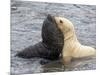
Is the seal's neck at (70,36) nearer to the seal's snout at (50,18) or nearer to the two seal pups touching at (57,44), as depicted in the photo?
the two seal pups touching at (57,44)

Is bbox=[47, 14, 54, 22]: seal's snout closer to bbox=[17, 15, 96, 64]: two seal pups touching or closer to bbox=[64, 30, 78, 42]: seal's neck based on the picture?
bbox=[17, 15, 96, 64]: two seal pups touching

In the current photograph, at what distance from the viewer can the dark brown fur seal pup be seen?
225 centimetres

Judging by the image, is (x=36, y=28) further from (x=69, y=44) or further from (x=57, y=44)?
(x=69, y=44)

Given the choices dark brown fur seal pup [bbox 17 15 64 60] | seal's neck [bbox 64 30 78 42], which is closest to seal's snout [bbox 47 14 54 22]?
dark brown fur seal pup [bbox 17 15 64 60]

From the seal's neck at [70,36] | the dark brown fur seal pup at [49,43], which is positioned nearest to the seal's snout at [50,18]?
the dark brown fur seal pup at [49,43]

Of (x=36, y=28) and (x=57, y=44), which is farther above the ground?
(x=36, y=28)

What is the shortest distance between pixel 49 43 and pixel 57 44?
9 centimetres

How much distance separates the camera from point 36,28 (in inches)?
88.8

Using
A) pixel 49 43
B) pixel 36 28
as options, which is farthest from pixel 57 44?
pixel 36 28

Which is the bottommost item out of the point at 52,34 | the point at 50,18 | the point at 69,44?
the point at 69,44

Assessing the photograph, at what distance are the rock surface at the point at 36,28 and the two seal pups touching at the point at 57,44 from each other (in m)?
0.05

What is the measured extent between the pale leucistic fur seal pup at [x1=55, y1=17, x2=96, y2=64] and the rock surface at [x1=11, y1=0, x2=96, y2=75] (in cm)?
5

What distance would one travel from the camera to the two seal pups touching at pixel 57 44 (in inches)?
89.0
